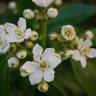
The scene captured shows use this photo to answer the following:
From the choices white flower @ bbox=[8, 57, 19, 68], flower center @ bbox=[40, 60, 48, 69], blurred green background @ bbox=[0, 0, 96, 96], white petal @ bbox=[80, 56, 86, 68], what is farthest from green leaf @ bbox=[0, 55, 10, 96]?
white petal @ bbox=[80, 56, 86, 68]

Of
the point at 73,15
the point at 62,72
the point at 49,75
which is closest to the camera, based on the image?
the point at 49,75

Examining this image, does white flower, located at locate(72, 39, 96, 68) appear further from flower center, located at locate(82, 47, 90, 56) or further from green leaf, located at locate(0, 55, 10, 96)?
green leaf, located at locate(0, 55, 10, 96)

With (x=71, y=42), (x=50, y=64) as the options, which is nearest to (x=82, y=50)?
(x=71, y=42)

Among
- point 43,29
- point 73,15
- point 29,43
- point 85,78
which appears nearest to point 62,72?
point 73,15

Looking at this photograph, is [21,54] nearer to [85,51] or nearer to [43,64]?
[43,64]

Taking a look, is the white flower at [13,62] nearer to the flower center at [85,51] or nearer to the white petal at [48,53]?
the white petal at [48,53]
